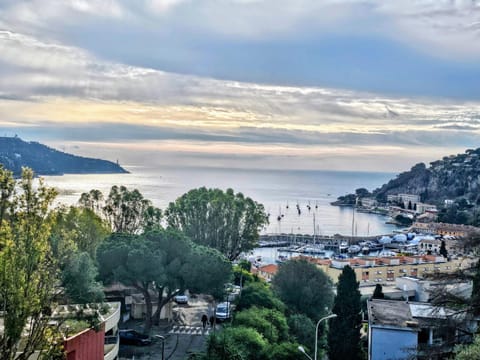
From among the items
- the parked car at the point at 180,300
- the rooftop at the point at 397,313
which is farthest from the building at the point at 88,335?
the parked car at the point at 180,300

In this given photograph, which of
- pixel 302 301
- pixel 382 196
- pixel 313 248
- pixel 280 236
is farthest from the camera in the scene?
pixel 382 196

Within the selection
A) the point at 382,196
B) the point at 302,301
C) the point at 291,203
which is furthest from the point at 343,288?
the point at 382,196

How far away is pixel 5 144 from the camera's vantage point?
9288cm

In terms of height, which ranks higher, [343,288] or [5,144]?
[5,144]

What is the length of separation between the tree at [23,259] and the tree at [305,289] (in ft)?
44.0

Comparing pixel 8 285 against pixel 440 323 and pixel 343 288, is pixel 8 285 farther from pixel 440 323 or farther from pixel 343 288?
pixel 343 288

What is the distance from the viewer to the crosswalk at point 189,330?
17.0 meters

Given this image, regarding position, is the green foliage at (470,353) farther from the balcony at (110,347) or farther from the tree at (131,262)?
the tree at (131,262)

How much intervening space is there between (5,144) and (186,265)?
8590 centimetres

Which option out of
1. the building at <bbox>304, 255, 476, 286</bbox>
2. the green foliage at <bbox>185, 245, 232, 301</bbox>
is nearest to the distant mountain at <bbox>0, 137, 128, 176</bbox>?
the building at <bbox>304, 255, 476, 286</bbox>

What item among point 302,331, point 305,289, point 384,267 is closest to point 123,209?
point 305,289

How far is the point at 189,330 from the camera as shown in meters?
17.4

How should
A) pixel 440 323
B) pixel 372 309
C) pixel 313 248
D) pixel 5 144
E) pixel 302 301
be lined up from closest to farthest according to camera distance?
pixel 440 323 < pixel 372 309 < pixel 302 301 < pixel 313 248 < pixel 5 144

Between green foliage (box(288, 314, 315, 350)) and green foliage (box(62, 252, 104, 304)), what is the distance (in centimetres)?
737
